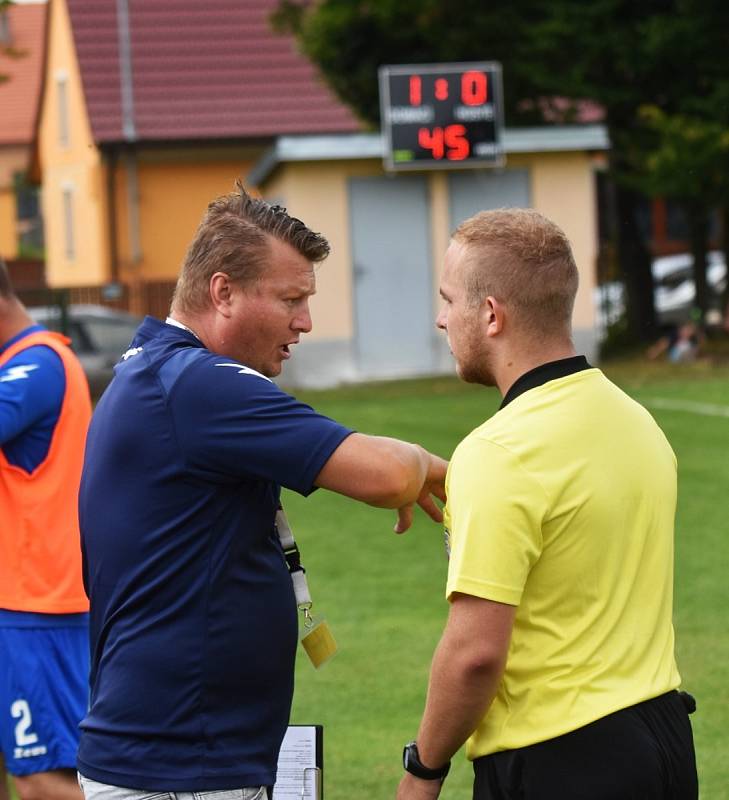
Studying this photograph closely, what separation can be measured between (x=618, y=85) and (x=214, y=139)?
11864mm

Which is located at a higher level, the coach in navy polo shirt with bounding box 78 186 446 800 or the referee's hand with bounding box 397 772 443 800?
the coach in navy polo shirt with bounding box 78 186 446 800

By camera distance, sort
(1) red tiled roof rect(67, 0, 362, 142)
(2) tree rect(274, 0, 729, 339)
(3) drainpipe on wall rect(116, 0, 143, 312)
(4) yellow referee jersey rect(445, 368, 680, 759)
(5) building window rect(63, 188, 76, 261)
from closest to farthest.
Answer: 1. (4) yellow referee jersey rect(445, 368, 680, 759)
2. (2) tree rect(274, 0, 729, 339)
3. (3) drainpipe on wall rect(116, 0, 143, 312)
4. (1) red tiled roof rect(67, 0, 362, 142)
5. (5) building window rect(63, 188, 76, 261)

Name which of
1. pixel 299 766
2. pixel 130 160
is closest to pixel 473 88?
pixel 130 160

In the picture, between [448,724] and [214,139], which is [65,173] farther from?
[448,724]

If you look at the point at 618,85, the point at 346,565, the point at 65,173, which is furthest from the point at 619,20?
the point at 65,173

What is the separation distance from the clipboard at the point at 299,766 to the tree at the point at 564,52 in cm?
2213

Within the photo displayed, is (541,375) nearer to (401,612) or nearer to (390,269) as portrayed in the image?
(401,612)

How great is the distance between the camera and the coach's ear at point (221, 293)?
319 cm

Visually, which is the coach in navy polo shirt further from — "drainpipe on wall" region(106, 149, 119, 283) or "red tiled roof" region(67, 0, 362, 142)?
"drainpipe on wall" region(106, 149, 119, 283)

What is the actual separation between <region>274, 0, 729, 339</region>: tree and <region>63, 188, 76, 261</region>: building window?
13.6 meters

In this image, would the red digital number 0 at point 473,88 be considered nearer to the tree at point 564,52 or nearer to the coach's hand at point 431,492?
the tree at point 564,52

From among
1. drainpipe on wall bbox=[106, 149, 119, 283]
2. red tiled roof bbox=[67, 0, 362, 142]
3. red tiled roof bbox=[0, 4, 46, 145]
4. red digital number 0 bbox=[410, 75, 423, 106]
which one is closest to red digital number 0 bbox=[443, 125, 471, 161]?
red digital number 0 bbox=[410, 75, 423, 106]

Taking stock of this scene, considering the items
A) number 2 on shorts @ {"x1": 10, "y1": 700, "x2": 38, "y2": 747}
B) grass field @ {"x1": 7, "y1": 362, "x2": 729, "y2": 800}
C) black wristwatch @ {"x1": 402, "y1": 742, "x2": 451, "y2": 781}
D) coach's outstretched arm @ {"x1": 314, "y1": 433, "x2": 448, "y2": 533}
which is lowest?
grass field @ {"x1": 7, "y1": 362, "x2": 729, "y2": 800}

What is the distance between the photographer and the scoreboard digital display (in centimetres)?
2431
